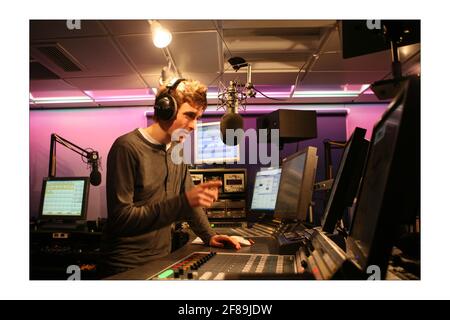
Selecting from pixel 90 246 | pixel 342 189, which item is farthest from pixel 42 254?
pixel 342 189

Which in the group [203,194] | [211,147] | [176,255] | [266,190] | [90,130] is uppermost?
[90,130]

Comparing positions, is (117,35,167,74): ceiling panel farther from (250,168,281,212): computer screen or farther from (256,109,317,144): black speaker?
(250,168,281,212): computer screen

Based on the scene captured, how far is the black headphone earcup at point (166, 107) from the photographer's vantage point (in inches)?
54.1

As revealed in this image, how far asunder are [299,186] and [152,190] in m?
0.66

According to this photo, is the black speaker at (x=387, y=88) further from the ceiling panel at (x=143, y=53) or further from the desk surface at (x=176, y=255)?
the ceiling panel at (x=143, y=53)

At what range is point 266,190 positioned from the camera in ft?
7.47

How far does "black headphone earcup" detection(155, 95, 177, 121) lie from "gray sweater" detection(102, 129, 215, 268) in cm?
15

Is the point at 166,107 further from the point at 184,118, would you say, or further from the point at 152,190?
the point at 152,190

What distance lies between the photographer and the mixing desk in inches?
32.6

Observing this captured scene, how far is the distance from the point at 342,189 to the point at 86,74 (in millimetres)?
3278

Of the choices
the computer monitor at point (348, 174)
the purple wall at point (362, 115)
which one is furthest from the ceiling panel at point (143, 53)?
the purple wall at point (362, 115)

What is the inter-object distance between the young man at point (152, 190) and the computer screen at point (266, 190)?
2.41 ft

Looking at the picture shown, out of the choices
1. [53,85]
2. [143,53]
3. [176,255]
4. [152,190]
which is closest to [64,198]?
[143,53]
